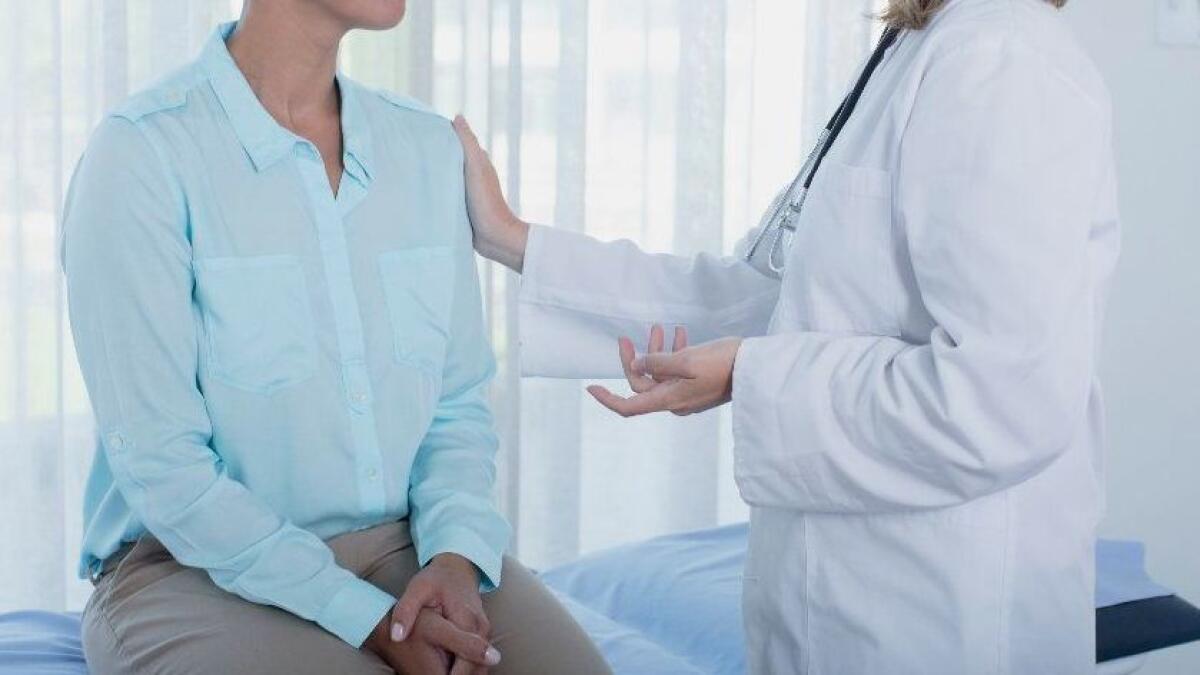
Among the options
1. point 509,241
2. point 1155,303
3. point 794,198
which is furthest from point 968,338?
point 1155,303

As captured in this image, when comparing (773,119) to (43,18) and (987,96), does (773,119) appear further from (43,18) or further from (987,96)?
(987,96)

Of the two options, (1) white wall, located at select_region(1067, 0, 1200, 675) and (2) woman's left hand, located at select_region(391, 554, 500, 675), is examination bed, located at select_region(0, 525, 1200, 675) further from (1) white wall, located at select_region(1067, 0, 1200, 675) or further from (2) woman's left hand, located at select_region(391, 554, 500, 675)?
(1) white wall, located at select_region(1067, 0, 1200, 675)

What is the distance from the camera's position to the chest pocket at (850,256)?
124 cm

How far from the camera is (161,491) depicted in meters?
1.38

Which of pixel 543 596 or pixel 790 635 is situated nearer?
pixel 790 635

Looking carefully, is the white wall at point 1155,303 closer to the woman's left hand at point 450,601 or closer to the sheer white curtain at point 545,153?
the sheer white curtain at point 545,153

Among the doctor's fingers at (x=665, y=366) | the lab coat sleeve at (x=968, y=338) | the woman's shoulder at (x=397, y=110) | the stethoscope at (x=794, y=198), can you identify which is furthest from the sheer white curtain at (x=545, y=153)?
the lab coat sleeve at (x=968, y=338)

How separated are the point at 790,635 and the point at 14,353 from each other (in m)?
1.65

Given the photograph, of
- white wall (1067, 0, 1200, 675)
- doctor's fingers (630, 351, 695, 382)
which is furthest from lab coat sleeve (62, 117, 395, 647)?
white wall (1067, 0, 1200, 675)

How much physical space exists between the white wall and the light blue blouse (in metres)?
1.88

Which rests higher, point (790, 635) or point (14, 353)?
point (14, 353)

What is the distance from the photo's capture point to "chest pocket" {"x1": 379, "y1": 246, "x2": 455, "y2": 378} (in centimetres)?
153

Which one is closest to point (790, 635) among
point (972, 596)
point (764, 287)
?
point (972, 596)

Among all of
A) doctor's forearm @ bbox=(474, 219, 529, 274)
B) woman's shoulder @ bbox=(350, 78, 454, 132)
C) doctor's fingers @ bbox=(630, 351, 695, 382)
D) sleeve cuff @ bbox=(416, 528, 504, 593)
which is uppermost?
woman's shoulder @ bbox=(350, 78, 454, 132)
